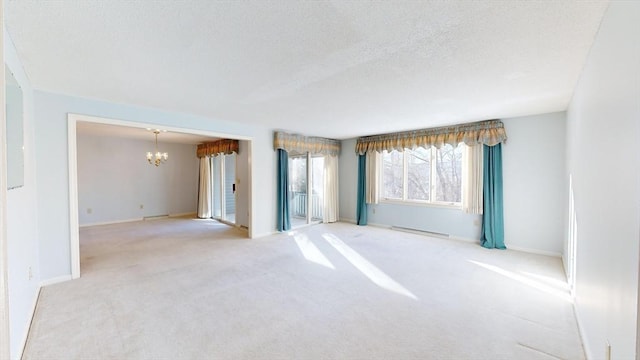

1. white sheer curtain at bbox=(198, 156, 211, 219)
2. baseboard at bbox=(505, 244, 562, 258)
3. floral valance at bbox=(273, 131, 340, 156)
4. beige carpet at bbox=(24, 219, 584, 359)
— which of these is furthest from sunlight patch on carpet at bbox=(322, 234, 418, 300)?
white sheer curtain at bbox=(198, 156, 211, 219)

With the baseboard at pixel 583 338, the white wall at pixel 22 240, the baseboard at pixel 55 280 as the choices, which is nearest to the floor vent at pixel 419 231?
the baseboard at pixel 583 338

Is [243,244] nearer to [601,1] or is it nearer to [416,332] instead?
[416,332]

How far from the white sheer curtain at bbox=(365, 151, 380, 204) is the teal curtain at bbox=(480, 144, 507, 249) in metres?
2.28

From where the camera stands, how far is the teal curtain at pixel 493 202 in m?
4.56

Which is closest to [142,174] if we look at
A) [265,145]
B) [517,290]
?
[265,145]

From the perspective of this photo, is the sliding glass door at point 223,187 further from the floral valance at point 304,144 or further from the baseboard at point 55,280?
the baseboard at point 55,280

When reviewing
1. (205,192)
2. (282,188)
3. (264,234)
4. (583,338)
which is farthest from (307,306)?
(205,192)

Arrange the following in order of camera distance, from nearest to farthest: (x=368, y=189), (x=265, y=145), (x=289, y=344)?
(x=289, y=344), (x=265, y=145), (x=368, y=189)

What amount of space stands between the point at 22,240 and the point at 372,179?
561cm

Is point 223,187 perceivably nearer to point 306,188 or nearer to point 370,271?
point 306,188

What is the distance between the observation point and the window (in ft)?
17.4

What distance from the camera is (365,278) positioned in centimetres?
329

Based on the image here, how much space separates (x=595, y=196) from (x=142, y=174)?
8.86m

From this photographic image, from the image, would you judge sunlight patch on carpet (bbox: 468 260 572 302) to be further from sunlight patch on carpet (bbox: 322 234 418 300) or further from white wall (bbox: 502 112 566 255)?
sunlight patch on carpet (bbox: 322 234 418 300)
